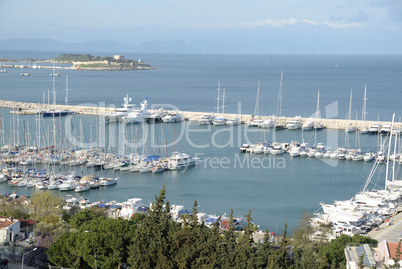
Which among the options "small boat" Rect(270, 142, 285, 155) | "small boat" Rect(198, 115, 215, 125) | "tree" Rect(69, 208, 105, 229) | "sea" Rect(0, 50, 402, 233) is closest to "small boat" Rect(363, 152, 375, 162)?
"sea" Rect(0, 50, 402, 233)

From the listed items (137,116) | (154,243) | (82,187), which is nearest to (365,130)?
(137,116)

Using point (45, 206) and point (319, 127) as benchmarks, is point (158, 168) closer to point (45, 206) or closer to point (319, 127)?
point (45, 206)

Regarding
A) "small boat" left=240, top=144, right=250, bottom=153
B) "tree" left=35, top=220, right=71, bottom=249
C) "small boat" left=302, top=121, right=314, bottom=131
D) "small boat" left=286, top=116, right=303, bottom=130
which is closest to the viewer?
"tree" left=35, top=220, right=71, bottom=249

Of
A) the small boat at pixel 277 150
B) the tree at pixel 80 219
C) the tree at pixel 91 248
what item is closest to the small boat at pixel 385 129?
the small boat at pixel 277 150

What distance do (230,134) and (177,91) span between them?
3184cm

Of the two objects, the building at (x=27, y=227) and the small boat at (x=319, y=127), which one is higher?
the small boat at (x=319, y=127)

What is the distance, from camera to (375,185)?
952 inches

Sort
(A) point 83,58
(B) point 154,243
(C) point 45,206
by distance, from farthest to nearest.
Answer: (A) point 83,58
(C) point 45,206
(B) point 154,243

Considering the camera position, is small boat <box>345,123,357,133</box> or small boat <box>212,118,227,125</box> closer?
small boat <box>345,123,357,133</box>

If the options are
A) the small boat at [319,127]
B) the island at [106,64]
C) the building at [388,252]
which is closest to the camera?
the building at [388,252]

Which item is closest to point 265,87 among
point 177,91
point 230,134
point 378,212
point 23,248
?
point 177,91

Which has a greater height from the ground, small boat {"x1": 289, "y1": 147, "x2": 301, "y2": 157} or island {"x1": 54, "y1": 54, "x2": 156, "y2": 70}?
island {"x1": 54, "y1": 54, "x2": 156, "y2": 70}

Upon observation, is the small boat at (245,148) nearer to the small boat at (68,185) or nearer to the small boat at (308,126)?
the small boat at (308,126)

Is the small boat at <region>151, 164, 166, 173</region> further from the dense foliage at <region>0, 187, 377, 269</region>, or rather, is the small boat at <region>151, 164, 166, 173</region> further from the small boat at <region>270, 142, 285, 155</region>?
the dense foliage at <region>0, 187, 377, 269</region>
